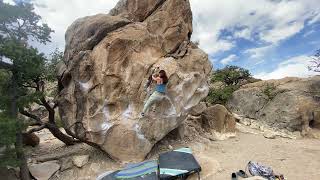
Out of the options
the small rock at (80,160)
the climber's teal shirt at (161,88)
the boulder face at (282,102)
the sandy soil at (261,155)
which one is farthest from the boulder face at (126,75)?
the boulder face at (282,102)

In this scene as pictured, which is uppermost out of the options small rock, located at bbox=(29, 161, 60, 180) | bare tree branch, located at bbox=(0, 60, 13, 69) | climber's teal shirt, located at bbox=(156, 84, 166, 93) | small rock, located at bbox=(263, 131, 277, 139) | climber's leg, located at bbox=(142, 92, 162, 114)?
bare tree branch, located at bbox=(0, 60, 13, 69)

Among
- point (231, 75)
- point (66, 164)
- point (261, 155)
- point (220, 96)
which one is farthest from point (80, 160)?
point (231, 75)

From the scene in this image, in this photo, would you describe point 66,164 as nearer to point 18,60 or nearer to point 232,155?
point 18,60

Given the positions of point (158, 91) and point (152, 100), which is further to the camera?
point (152, 100)

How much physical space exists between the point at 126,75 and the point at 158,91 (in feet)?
6.61

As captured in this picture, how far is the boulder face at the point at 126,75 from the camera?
17.8 meters

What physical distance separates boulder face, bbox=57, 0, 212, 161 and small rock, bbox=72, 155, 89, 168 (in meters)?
0.88

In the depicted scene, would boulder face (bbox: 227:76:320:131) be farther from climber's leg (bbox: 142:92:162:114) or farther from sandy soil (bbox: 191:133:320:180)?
climber's leg (bbox: 142:92:162:114)

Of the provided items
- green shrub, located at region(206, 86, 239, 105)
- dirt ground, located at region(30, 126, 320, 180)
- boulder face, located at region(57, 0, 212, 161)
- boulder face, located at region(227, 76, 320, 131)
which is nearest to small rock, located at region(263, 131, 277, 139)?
dirt ground, located at region(30, 126, 320, 180)

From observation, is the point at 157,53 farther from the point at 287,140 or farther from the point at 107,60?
the point at 287,140

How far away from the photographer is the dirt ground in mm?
16906

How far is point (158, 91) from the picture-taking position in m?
17.4

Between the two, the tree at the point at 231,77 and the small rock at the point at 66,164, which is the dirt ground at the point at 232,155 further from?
the tree at the point at 231,77

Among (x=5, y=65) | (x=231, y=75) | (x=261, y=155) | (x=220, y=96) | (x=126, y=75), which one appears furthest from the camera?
(x=231, y=75)
